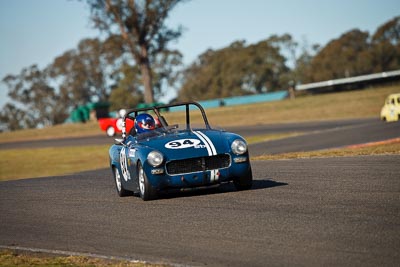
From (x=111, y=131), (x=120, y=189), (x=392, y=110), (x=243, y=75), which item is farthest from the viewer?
(x=243, y=75)

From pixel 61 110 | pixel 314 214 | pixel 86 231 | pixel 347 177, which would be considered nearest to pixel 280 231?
pixel 314 214

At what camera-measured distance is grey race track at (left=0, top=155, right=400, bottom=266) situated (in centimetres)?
684

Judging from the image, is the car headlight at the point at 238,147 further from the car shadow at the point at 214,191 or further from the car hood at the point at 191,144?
the car shadow at the point at 214,191

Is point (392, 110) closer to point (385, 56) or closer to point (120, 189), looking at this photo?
point (120, 189)

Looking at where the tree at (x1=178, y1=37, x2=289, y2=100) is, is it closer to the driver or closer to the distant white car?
the distant white car

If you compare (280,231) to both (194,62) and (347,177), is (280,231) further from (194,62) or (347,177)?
(194,62)

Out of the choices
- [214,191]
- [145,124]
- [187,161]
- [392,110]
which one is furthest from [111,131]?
[187,161]

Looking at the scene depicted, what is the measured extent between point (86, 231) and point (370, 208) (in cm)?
290

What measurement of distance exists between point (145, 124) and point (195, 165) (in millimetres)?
1876

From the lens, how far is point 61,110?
12194cm

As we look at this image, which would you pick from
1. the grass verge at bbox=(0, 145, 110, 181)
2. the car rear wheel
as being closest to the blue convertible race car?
the grass verge at bbox=(0, 145, 110, 181)

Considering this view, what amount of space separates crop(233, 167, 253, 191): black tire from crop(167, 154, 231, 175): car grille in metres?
0.37

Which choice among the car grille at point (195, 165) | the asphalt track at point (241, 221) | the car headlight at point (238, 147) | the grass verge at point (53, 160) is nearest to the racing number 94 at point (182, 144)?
the car grille at point (195, 165)

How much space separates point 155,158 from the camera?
10.7 m
